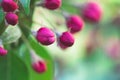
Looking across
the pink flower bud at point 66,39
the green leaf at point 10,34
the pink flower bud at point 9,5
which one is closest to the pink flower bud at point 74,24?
the pink flower bud at point 66,39

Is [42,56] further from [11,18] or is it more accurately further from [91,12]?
[11,18]

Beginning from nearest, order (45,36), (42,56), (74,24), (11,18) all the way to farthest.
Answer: (11,18)
(45,36)
(74,24)
(42,56)

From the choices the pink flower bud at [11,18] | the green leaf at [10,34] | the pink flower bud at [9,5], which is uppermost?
the pink flower bud at [9,5]

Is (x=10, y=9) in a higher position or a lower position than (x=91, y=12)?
higher

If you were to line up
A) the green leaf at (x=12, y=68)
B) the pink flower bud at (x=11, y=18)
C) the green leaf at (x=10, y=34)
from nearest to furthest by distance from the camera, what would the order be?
1. the pink flower bud at (x=11, y=18)
2. the green leaf at (x=10, y=34)
3. the green leaf at (x=12, y=68)

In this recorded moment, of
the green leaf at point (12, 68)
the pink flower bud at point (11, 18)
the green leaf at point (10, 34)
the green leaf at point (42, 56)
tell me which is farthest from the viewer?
the green leaf at point (42, 56)

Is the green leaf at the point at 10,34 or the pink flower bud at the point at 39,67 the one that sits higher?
the green leaf at the point at 10,34

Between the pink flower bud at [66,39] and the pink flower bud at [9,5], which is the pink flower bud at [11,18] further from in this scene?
the pink flower bud at [66,39]

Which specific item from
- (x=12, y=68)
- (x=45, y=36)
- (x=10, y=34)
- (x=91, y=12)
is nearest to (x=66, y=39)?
(x=45, y=36)
